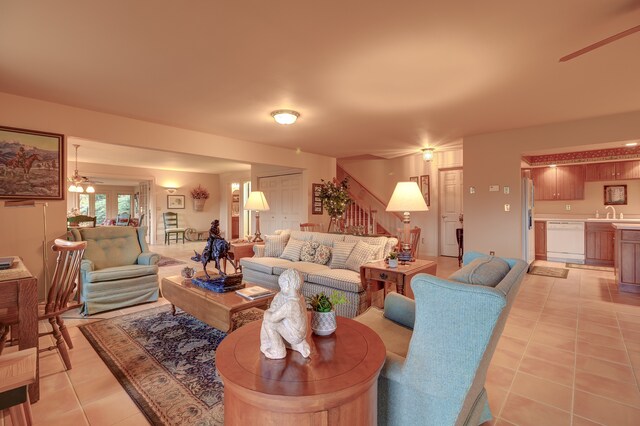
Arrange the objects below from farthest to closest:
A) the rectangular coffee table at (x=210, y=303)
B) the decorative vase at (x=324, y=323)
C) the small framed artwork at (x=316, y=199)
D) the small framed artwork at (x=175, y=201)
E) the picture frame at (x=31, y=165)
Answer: the small framed artwork at (x=175, y=201) < the small framed artwork at (x=316, y=199) < the picture frame at (x=31, y=165) < the rectangular coffee table at (x=210, y=303) < the decorative vase at (x=324, y=323)

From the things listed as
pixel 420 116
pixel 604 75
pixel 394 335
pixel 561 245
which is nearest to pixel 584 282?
pixel 561 245

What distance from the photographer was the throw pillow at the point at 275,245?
4.46 meters

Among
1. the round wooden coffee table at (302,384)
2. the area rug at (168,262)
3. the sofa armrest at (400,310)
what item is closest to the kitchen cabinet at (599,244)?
the sofa armrest at (400,310)

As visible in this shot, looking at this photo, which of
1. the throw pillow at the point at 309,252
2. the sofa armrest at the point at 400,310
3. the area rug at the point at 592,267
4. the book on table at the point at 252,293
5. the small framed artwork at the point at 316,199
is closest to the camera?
the sofa armrest at the point at 400,310

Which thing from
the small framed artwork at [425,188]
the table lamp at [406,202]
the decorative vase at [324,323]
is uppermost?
the small framed artwork at [425,188]

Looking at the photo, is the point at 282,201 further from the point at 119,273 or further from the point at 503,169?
the point at 503,169

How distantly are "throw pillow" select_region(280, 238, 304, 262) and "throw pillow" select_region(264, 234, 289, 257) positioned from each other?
0.12m

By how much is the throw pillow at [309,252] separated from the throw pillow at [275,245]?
0.47 meters

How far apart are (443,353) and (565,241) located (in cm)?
680

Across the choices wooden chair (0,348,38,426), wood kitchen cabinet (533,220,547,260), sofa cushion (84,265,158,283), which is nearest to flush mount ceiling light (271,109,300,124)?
sofa cushion (84,265,158,283)

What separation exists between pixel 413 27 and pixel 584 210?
6613mm

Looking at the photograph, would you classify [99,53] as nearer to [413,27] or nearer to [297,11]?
[297,11]

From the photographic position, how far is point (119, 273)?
3.56 m

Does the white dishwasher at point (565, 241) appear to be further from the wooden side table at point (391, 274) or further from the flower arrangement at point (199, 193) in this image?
the flower arrangement at point (199, 193)
